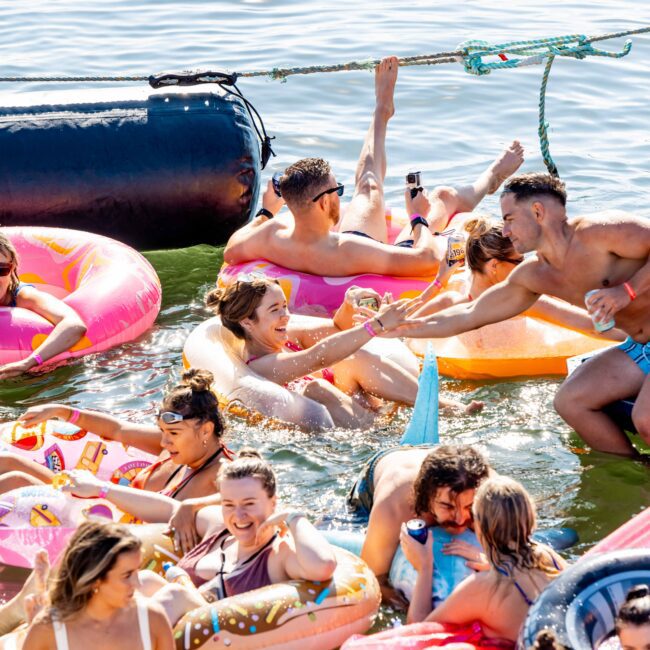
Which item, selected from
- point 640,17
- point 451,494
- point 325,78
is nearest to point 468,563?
point 451,494

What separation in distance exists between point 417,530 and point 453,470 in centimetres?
23

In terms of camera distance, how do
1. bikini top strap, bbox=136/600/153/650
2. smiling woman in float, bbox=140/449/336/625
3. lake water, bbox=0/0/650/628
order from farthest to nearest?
lake water, bbox=0/0/650/628
smiling woman in float, bbox=140/449/336/625
bikini top strap, bbox=136/600/153/650

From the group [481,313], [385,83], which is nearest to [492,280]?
[481,313]

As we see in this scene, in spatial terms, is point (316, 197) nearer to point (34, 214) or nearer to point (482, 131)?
point (34, 214)

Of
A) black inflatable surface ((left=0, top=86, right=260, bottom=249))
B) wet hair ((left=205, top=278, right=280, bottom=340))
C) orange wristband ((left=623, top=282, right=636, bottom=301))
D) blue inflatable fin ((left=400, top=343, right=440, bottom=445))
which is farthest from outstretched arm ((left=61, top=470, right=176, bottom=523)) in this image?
black inflatable surface ((left=0, top=86, right=260, bottom=249))

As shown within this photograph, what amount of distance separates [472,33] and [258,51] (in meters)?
2.59

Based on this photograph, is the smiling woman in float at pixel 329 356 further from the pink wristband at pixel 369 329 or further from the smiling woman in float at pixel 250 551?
the smiling woman in float at pixel 250 551

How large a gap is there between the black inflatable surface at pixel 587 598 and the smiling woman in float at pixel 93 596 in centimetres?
113

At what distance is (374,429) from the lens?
5703 mm

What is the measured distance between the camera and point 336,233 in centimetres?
694

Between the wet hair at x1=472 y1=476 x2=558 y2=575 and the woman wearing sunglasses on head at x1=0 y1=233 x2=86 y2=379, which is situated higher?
the wet hair at x1=472 y1=476 x2=558 y2=575

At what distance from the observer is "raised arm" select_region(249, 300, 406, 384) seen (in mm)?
A: 5500

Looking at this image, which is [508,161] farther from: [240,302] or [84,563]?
[84,563]

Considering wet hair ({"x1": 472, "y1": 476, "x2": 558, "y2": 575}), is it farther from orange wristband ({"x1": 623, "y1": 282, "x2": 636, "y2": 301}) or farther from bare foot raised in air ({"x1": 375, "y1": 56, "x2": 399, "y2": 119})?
bare foot raised in air ({"x1": 375, "y1": 56, "x2": 399, "y2": 119})
